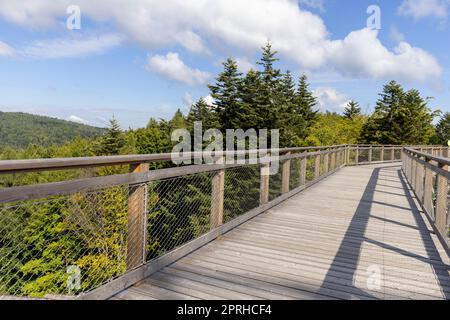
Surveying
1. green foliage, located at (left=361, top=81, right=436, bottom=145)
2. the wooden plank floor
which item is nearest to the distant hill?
green foliage, located at (left=361, top=81, right=436, bottom=145)

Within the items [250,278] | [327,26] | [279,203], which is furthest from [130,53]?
[250,278]

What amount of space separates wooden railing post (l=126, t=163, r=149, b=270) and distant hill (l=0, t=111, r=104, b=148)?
9230cm

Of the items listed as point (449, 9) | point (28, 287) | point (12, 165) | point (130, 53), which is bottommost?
point (28, 287)

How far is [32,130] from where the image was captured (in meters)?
115

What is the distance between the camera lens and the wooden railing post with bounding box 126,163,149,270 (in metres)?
2.94

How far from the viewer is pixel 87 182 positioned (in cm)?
237

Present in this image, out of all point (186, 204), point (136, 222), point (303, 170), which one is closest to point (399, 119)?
point (186, 204)

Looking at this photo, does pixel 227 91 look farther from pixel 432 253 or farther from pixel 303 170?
pixel 432 253

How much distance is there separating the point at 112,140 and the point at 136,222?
37283 mm

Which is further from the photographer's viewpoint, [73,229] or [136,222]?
[73,229]

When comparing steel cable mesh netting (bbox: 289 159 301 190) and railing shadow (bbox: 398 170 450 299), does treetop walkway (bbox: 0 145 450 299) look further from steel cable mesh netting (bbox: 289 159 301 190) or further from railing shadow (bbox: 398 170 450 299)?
steel cable mesh netting (bbox: 289 159 301 190)

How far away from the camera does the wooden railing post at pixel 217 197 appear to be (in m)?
4.32
